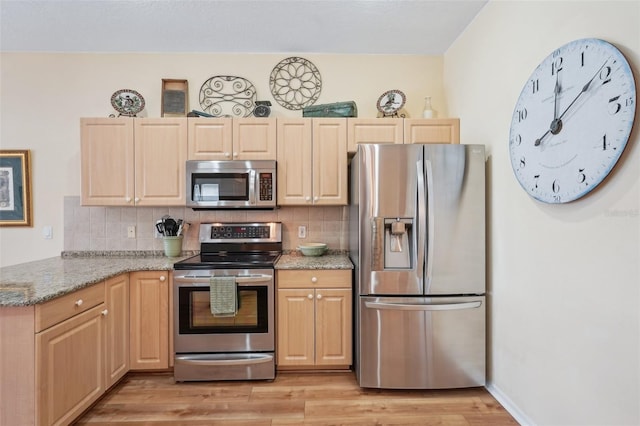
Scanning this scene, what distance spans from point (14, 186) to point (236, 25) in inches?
100

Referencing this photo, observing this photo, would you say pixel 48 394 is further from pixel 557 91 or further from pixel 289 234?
pixel 557 91

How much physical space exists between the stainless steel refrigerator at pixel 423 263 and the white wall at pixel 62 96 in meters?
1.27

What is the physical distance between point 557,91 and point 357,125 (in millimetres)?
1439

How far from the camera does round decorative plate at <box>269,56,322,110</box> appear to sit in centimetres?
302

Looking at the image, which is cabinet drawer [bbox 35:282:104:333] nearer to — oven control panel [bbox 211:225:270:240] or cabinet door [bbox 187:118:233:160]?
oven control panel [bbox 211:225:270:240]

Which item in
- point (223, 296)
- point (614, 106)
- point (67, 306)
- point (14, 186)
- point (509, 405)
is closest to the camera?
point (614, 106)

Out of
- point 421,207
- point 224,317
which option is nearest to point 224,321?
point 224,317

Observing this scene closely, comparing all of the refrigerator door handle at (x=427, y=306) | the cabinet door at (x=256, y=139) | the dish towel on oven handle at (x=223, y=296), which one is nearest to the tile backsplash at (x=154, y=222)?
the cabinet door at (x=256, y=139)

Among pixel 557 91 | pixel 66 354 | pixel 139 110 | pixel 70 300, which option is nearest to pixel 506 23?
pixel 557 91

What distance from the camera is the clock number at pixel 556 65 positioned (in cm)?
153

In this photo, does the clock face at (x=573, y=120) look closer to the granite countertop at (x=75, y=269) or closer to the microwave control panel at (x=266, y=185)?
the granite countertop at (x=75, y=269)

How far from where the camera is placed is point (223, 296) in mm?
2285

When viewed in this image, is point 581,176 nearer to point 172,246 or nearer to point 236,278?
point 236,278

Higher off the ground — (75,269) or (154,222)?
(154,222)
